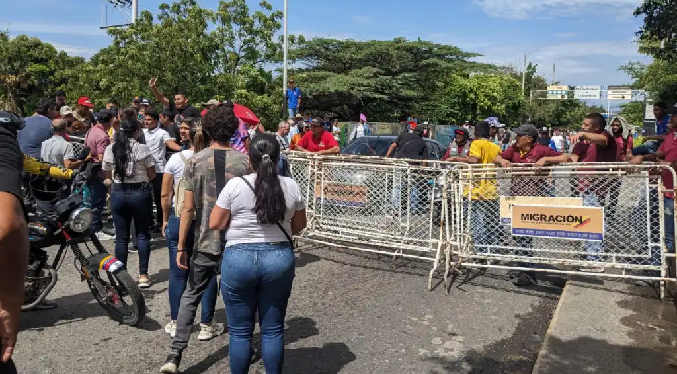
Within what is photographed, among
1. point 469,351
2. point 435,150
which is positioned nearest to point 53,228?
point 469,351

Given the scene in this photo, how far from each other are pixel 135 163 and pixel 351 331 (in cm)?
298

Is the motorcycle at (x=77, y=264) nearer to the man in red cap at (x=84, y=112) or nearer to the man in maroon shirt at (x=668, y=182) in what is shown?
the man in maroon shirt at (x=668, y=182)

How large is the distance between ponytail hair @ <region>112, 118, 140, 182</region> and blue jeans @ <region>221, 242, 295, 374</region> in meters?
3.10

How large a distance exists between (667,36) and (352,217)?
7.36 metres

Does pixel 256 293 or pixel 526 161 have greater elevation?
pixel 526 161

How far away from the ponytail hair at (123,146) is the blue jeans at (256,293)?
10.2ft

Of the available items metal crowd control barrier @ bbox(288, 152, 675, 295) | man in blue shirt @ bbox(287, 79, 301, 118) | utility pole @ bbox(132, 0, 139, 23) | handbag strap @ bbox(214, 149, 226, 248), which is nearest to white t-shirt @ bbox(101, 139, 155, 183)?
metal crowd control barrier @ bbox(288, 152, 675, 295)

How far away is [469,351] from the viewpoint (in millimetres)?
4598

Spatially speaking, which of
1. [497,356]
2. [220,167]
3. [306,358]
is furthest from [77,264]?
[497,356]

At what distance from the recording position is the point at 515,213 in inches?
230

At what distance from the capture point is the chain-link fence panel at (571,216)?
5473 millimetres

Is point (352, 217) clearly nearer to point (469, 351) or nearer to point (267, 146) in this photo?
point (469, 351)

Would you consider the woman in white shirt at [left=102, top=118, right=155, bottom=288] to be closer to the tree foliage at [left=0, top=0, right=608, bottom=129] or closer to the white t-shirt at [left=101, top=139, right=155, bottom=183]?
the white t-shirt at [left=101, top=139, right=155, bottom=183]

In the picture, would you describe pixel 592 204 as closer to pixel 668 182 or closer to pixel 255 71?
pixel 668 182
